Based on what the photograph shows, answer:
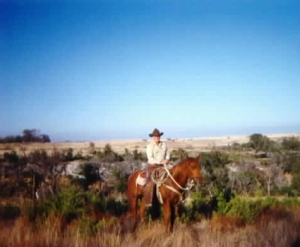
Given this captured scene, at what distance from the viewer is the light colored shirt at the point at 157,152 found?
32.0ft

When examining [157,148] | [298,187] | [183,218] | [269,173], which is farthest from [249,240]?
[269,173]

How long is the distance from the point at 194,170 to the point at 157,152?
1528mm

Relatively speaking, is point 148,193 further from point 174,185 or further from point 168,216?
point 168,216

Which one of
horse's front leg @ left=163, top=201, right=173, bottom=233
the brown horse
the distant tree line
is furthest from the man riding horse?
the distant tree line

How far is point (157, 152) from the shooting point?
9.78 metres

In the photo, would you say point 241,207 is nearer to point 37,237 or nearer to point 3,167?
point 37,237

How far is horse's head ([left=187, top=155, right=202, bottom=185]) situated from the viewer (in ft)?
27.9

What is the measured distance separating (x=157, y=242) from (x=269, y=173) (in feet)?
77.3

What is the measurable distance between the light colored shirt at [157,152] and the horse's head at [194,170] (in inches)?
43.7

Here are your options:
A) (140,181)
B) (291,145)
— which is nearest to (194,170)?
(140,181)

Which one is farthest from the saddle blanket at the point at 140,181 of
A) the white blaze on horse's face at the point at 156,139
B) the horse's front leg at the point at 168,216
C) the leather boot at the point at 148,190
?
the white blaze on horse's face at the point at 156,139

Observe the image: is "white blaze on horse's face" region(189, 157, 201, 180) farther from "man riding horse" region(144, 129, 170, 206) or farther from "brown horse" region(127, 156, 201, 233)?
"man riding horse" region(144, 129, 170, 206)

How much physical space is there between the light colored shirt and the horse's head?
43.7 inches

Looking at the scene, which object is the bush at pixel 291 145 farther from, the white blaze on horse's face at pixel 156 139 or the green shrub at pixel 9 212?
the green shrub at pixel 9 212
